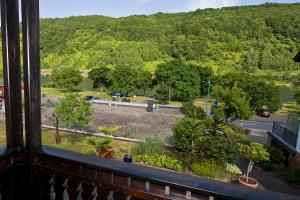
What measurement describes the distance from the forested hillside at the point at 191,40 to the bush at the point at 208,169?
19.4m

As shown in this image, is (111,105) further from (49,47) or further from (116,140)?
(49,47)

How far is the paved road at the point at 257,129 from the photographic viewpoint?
11820 mm

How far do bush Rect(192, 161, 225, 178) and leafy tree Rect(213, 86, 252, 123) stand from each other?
183 inches

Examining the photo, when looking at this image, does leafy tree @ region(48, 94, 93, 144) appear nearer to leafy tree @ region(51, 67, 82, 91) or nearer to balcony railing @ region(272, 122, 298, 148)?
balcony railing @ region(272, 122, 298, 148)

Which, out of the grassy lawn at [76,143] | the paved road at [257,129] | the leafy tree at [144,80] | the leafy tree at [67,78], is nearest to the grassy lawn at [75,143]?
the grassy lawn at [76,143]

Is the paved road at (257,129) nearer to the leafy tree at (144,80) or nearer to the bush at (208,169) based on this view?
the bush at (208,169)

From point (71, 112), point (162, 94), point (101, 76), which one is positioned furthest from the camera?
point (101, 76)

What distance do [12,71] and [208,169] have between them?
6614 mm

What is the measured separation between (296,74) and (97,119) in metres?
22.1

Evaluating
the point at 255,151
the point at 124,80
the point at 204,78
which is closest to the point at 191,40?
the point at 204,78

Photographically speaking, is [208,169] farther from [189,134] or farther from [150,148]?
[150,148]

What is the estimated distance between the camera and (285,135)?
8422 mm

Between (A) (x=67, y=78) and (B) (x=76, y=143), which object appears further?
(A) (x=67, y=78)

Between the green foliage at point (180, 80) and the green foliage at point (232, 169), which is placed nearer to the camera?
the green foliage at point (232, 169)
